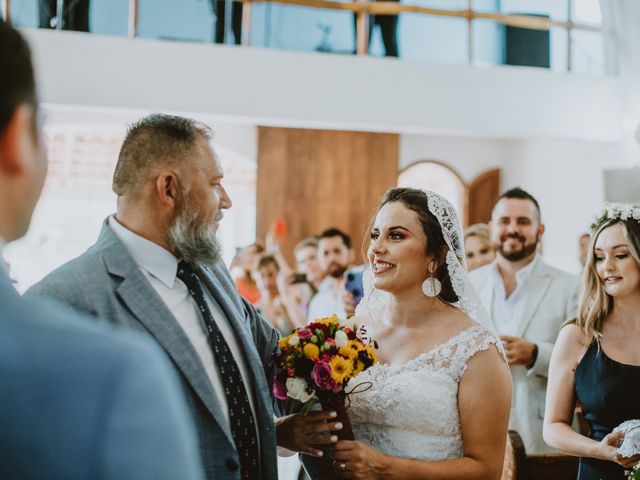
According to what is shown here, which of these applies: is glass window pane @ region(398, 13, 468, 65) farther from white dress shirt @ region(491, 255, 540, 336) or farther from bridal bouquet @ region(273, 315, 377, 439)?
bridal bouquet @ region(273, 315, 377, 439)

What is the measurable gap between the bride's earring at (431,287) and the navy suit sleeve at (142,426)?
1873 millimetres

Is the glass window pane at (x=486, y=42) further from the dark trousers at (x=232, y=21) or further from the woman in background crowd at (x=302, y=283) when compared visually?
the woman in background crowd at (x=302, y=283)

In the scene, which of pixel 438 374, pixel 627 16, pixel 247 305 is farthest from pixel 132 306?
pixel 627 16

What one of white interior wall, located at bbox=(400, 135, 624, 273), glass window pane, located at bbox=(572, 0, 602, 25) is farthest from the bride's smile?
glass window pane, located at bbox=(572, 0, 602, 25)

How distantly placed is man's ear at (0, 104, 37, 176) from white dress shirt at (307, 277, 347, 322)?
4647 millimetres

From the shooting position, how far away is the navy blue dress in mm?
2660

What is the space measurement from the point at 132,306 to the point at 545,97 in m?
6.81

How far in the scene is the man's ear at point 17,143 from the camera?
27.6 inches

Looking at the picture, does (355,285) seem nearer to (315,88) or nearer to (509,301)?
(509,301)

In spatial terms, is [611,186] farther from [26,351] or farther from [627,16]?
[26,351]

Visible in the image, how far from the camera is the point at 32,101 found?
0.73 m

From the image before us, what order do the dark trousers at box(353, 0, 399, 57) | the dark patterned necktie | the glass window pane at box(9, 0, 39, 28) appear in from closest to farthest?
the dark patterned necktie < the glass window pane at box(9, 0, 39, 28) < the dark trousers at box(353, 0, 399, 57)

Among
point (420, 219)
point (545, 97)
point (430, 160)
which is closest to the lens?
point (420, 219)

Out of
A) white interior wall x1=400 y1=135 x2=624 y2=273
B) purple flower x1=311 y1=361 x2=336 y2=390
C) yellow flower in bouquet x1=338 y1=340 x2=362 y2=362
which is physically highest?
white interior wall x1=400 y1=135 x2=624 y2=273
